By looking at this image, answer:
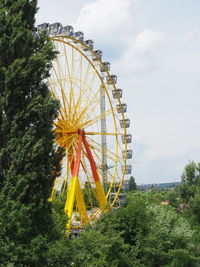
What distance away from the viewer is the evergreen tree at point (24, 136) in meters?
12.6

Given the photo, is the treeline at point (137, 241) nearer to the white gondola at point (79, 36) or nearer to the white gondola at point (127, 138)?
the white gondola at point (127, 138)

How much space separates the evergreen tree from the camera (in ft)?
41.2

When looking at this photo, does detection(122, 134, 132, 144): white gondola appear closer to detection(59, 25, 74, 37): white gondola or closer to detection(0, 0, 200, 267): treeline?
detection(59, 25, 74, 37): white gondola

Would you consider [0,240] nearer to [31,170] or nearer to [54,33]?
[31,170]

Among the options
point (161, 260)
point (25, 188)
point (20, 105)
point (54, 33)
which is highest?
point (54, 33)

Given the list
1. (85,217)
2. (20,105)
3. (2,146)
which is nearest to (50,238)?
(2,146)

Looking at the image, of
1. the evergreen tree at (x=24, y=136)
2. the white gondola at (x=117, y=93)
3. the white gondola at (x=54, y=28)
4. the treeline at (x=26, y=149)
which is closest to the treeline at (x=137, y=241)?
the treeline at (x=26, y=149)

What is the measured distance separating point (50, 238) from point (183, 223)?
13206 millimetres

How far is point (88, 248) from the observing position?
17.6 meters

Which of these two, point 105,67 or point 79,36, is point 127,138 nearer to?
point 105,67

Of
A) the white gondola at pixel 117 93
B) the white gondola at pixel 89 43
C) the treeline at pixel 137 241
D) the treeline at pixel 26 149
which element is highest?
the white gondola at pixel 89 43

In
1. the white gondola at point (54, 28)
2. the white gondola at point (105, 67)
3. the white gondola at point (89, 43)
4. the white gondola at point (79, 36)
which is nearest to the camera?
the white gondola at point (54, 28)

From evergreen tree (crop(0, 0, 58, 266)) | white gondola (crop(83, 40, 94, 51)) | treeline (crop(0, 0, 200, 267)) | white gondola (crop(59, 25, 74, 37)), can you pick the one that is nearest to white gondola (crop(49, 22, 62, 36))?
white gondola (crop(59, 25, 74, 37))

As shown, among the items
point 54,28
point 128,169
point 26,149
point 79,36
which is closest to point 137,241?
point 128,169
